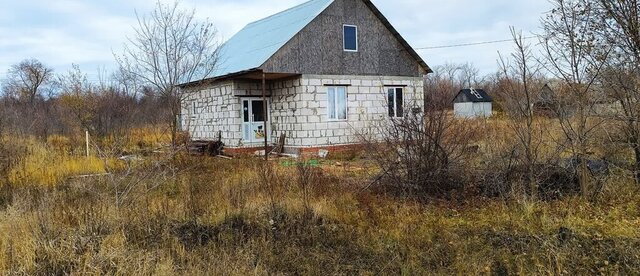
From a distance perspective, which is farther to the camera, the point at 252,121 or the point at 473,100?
the point at 473,100

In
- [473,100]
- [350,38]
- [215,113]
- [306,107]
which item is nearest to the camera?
[306,107]

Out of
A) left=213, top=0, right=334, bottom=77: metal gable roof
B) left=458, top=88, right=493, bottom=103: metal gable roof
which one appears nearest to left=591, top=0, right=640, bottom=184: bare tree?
left=213, top=0, right=334, bottom=77: metal gable roof

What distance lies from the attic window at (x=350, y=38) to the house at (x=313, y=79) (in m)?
0.04

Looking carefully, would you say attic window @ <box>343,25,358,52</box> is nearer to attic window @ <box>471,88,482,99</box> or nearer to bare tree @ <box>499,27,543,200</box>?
bare tree @ <box>499,27,543,200</box>

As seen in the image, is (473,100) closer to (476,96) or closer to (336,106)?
(476,96)

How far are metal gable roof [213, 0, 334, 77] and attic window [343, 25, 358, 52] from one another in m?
1.28

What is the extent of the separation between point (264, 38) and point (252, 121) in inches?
132

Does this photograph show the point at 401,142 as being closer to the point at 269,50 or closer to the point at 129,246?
the point at 129,246

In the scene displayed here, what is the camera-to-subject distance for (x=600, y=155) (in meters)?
8.43

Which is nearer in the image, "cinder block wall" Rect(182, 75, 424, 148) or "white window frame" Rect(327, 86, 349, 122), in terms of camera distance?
"cinder block wall" Rect(182, 75, 424, 148)

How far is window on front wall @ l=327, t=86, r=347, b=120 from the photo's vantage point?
57.8 feet

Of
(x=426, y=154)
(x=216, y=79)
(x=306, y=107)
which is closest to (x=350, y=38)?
(x=306, y=107)

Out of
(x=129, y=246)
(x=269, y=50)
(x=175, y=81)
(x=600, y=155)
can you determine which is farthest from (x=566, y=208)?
(x=175, y=81)

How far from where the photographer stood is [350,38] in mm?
17953
